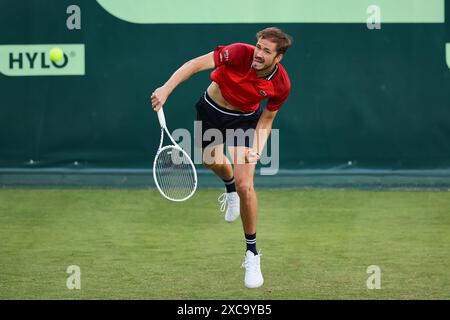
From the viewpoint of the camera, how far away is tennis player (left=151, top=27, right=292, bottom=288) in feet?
19.8

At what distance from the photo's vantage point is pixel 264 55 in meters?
6.07

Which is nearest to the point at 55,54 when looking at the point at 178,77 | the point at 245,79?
the point at 245,79

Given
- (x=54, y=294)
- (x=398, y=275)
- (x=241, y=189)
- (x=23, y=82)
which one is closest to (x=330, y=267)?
(x=398, y=275)

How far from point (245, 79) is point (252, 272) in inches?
49.3

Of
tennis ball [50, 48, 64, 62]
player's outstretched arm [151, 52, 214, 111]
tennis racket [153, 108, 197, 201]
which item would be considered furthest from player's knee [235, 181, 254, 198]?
tennis ball [50, 48, 64, 62]

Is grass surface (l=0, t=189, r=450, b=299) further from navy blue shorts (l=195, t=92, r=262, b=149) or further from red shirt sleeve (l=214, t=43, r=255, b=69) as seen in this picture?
red shirt sleeve (l=214, t=43, r=255, b=69)

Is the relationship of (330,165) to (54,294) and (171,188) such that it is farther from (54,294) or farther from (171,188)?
(54,294)

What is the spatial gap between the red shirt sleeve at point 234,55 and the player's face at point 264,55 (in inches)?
5.6

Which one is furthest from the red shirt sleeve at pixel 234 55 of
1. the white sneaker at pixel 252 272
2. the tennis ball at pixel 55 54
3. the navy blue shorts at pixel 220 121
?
the tennis ball at pixel 55 54

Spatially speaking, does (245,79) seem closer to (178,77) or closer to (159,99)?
(178,77)

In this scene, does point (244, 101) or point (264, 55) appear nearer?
point (264, 55)

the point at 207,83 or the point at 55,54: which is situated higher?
the point at 55,54
